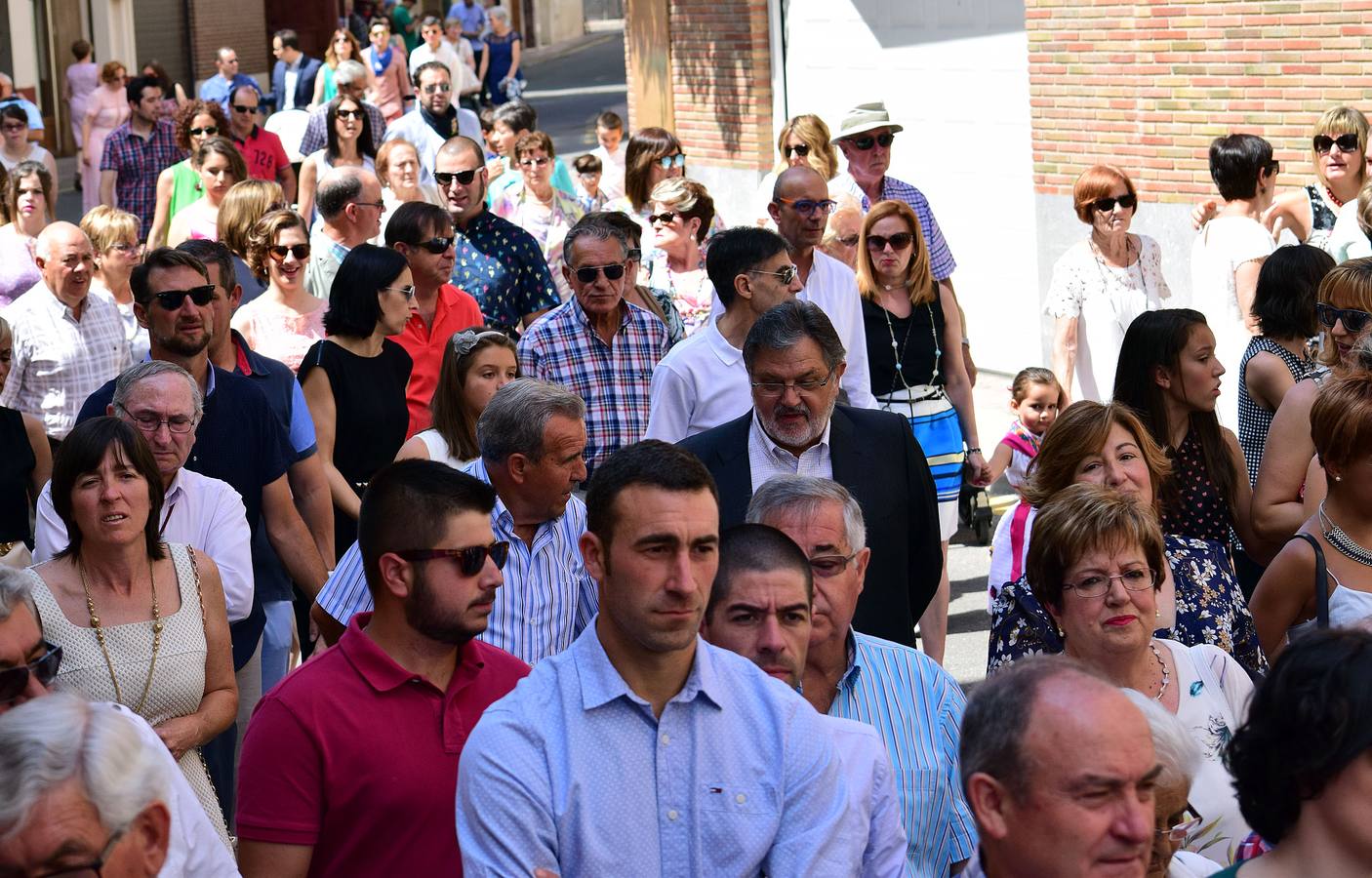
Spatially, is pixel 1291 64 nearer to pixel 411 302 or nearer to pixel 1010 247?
pixel 1010 247

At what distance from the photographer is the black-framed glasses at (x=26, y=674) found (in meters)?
4.01

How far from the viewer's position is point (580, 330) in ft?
25.5

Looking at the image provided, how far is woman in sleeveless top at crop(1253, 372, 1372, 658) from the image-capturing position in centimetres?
534

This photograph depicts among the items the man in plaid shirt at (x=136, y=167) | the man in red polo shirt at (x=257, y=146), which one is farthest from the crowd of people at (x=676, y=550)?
the man in plaid shirt at (x=136, y=167)

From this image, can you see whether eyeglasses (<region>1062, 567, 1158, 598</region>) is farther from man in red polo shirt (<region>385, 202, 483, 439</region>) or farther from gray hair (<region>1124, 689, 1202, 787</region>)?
man in red polo shirt (<region>385, 202, 483, 439</region>)

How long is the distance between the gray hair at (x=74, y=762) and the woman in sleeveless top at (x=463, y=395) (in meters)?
3.43

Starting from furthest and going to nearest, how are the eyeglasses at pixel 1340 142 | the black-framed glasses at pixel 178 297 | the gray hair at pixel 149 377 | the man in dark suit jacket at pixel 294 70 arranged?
1. the man in dark suit jacket at pixel 294 70
2. the eyeglasses at pixel 1340 142
3. the black-framed glasses at pixel 178 297
4. the gray hair at pixel 149 377

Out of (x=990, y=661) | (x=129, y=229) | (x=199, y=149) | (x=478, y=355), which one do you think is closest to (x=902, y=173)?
(x=199, y=149)

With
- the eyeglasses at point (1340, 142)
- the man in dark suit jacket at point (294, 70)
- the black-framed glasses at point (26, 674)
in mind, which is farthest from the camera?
the man in dark suit jacket at point (294, 70)

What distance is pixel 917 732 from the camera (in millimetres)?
4312

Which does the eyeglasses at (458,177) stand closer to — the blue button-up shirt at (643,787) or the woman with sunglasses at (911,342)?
the woman with sunglasses at (911,342)

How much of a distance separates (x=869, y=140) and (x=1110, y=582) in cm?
600

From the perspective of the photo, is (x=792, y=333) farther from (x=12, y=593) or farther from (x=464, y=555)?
(x=12, y=593)

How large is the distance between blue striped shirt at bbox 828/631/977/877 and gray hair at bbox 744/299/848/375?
5.02 ft
